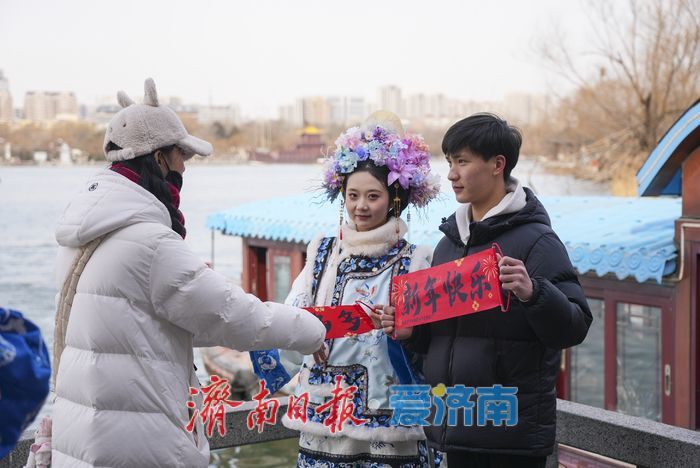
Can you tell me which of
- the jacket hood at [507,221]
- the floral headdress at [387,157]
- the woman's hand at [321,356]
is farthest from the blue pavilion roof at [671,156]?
the woman's hand at [321,356]

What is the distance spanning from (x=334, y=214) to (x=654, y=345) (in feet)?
16.6

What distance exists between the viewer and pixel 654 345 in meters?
7.60

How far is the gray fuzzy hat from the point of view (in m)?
2.69

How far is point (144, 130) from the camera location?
2695 millimetres

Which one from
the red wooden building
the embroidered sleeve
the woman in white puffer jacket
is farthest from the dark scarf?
the red wooden building

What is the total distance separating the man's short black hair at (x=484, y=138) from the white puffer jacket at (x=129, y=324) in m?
0.98

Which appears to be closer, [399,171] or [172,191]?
[172,191]

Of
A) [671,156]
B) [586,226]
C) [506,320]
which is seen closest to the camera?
[506,320]

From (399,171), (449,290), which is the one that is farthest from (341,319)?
(399,171)

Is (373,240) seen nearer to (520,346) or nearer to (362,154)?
(362,154)

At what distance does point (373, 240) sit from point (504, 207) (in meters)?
0.72

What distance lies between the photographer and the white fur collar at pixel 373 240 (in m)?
3.49

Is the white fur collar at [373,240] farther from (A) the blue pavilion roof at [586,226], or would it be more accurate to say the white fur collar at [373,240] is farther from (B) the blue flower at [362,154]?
(A) the blue pavilion roof at [586,226]

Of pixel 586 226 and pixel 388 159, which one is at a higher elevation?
pixel 388 159
